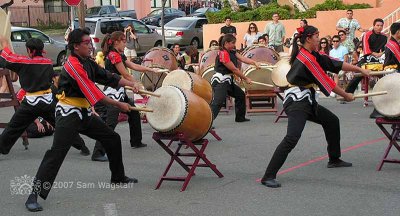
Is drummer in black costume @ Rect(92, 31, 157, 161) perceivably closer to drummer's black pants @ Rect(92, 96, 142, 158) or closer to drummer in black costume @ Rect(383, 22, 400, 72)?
drummer's black pants @ Rect(92, 96, 142, 158)

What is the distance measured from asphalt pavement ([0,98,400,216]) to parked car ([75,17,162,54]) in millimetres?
13733

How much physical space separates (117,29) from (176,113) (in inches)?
691

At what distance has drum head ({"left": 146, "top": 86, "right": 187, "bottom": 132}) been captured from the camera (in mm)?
6965

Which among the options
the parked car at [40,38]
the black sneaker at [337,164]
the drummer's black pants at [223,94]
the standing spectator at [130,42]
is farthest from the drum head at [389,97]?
the parked car at [40,38]

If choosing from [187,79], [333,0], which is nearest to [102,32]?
[333,0]

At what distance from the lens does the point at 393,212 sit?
6.17m

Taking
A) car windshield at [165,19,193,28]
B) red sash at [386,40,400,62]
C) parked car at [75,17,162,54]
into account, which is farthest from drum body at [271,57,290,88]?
car windshield at [165,19,193,28]

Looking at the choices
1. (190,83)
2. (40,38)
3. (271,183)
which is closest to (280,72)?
(190,83)

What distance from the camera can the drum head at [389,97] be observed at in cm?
739

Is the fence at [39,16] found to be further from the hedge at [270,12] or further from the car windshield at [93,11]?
the hedge at [270,12]

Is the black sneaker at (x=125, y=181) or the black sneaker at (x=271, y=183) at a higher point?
the black sneaker at (x=271, y=183)

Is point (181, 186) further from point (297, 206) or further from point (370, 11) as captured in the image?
point (370, 11)

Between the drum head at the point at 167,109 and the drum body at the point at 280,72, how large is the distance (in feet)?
15.1

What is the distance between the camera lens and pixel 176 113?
6.97 meters
